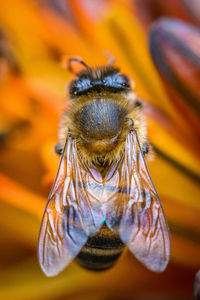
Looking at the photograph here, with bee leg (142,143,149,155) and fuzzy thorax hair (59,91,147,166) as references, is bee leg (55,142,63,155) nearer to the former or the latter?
fuzzy thorax hair (59,91,147,166)

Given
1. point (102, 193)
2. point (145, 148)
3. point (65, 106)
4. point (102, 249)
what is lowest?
point (102, 249)

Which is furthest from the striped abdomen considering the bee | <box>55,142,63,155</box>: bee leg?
<box>55,142,63,155</box>: bee leg

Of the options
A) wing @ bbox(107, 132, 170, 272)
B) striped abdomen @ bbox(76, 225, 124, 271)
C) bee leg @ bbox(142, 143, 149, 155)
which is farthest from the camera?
bee leg @ bbox(142, 143, 149, 155)

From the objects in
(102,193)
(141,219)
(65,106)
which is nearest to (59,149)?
(65,106)

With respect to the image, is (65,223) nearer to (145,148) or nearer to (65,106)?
(145,148)

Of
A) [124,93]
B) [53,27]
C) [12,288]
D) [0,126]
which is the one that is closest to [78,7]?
[53,27]

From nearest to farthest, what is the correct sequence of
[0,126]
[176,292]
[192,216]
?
1. [192,216]
2. [176,292]
3. [0,126]

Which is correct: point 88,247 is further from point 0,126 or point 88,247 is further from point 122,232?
point 0,126
